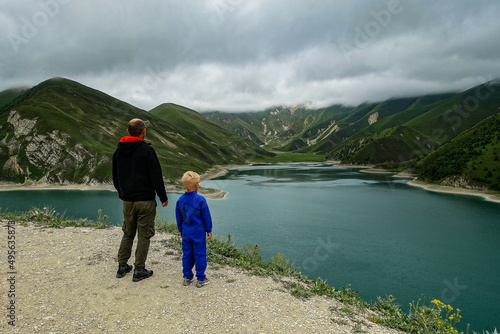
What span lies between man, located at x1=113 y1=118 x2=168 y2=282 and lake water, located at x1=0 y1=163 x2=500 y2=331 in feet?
51.8

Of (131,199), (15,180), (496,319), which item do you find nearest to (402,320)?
(131,199)

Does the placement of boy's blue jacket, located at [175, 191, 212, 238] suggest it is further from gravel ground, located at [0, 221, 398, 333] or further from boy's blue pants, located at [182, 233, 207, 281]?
gravel ground, located at [0, 221, 398, 333]

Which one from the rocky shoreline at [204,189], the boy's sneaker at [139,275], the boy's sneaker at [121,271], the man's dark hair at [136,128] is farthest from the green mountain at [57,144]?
the man's dark hair at [136,128]

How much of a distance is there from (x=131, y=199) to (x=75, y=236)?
22.0ft

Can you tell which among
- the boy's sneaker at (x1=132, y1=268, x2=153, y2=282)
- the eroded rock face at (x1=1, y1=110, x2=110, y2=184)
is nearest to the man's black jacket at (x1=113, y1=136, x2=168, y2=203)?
the boy's sneaker at (x1=132, y1=268, x2=153, y2=282)

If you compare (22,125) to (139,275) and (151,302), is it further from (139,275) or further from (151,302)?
(151,302)

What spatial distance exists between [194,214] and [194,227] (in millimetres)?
381

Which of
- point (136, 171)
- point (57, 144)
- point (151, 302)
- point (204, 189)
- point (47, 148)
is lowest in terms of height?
point (204, 189)

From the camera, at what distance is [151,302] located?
6.71m

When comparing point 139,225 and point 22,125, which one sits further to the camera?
point 22,125

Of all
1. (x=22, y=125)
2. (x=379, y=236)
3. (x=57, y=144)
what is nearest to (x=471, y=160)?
(x=379, y=236)

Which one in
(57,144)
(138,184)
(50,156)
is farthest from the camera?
(57,144)

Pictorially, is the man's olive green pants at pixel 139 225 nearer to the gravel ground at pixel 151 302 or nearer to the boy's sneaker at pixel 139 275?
the boy's sneaker at pixel 139 275

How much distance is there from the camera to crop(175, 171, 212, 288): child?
25.4ft
